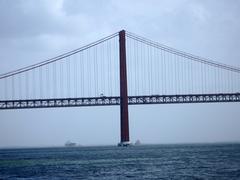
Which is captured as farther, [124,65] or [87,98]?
[87,98]

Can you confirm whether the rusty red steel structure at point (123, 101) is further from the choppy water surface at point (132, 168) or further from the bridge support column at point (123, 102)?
the choppy water surface at point (132, 168)

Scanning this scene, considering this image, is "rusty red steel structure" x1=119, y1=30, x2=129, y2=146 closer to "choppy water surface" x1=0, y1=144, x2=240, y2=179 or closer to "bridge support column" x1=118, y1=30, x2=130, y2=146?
"bridge support column" x1=118, y1=30, x2=130, y2=146

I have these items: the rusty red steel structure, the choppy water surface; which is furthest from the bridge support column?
the choppy water surface

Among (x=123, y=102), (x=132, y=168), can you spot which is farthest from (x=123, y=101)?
(x=132, y=168)

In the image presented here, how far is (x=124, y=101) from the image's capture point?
59.6 metres

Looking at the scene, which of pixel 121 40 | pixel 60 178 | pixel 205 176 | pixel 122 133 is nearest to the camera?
pixel 205 176

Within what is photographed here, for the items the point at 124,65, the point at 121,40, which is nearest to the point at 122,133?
the point at 124,65

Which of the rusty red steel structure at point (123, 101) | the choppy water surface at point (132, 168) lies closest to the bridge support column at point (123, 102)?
the rusty red steel structure at point (123, 101)

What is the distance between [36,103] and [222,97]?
76.5 feet

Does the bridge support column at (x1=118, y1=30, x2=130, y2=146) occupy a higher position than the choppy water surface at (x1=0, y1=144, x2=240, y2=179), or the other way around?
the bridge support column at (x1=118, y1=30, x2=130, y2=146)

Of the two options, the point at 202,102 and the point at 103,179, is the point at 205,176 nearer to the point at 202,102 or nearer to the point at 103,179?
the point at 103,179

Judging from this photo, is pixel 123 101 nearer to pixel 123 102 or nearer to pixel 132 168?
pixel 123 102

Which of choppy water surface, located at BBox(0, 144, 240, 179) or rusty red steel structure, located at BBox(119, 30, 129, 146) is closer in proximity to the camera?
choppy water surface, located at BBox(0, 144, 240, 179)

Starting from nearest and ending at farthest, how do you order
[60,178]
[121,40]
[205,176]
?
[205,176] < [60,178] < [121,40]
